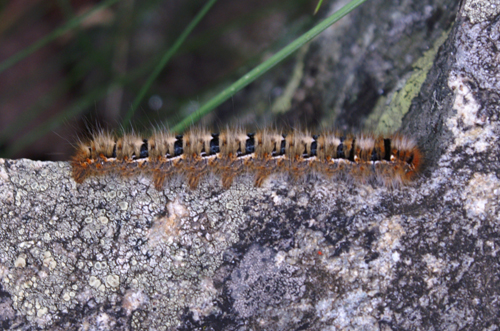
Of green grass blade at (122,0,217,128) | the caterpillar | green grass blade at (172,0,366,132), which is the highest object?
green grass blade at (122,0,217,128)

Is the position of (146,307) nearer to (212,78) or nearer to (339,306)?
(339,306)

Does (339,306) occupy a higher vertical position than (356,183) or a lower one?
lower

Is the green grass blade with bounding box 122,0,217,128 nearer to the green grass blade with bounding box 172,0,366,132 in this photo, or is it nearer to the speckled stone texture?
the green grass blade with bounding box 172,0,366,132

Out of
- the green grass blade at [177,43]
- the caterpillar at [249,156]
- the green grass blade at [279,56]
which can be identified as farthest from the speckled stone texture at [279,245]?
the green grass blade at [177,43]

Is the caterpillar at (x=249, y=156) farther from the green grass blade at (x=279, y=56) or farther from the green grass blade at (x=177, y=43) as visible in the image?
the green grass blade at (x=177, y=43)

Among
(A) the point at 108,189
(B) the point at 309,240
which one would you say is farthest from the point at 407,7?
(A) the point at 108,189

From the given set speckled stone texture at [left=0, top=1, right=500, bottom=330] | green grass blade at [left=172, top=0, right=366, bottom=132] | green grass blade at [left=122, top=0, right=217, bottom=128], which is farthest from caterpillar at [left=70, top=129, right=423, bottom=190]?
green grass blade at [left=122, top=0, right=217, bottom=128]

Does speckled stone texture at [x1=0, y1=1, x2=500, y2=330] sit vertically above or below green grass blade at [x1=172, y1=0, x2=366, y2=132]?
below

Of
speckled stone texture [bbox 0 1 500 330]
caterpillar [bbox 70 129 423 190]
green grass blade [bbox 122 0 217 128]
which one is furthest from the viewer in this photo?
green grass blade [bbox 122 0 217 128]

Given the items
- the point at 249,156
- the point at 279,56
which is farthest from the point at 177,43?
the point at 249,156
